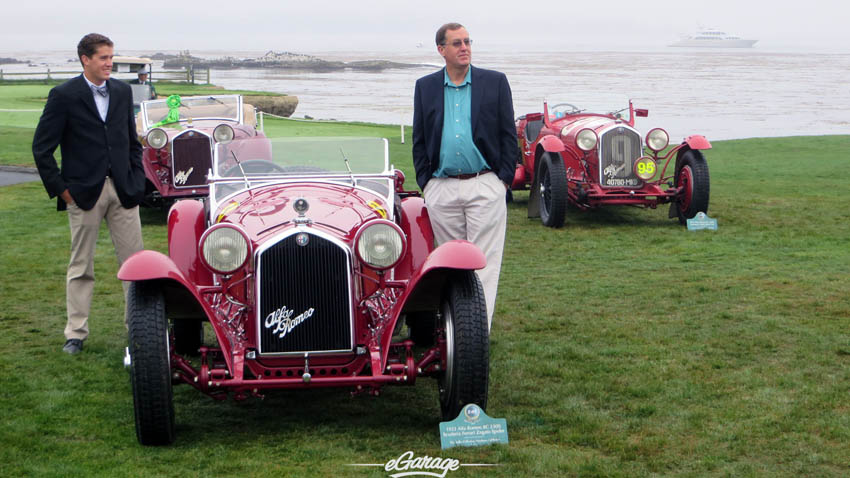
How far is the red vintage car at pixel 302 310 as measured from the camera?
14.0ft

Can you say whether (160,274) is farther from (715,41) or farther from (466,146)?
(715,41)

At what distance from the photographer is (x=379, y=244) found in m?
4.57

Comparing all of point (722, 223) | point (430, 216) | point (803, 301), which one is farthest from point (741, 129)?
point (430, 216)

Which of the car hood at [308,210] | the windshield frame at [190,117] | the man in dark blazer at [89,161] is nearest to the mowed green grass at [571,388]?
the man in dark blazer at [89,161]

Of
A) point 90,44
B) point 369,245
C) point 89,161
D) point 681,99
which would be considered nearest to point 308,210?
point 369,245

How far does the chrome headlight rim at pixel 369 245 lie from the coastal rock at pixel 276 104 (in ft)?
87.5

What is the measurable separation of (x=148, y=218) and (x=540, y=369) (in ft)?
24.0

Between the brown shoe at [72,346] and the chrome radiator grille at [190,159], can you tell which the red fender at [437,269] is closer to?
the brown shoe at [72,346]

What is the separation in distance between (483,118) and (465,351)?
156cm

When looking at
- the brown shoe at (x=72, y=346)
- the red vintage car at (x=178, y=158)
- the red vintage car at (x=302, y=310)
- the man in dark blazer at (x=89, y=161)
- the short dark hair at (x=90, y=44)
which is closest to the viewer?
the red vintage car at (x=302, y=310)

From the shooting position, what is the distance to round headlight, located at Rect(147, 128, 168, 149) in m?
11.3

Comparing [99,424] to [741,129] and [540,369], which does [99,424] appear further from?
→ [741,129]

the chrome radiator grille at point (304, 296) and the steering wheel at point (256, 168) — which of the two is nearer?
the chrome radiator grille at point (304, 296)

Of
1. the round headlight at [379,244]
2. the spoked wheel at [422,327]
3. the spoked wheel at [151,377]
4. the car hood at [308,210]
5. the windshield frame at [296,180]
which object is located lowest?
the spoked wheel at [422,327]
